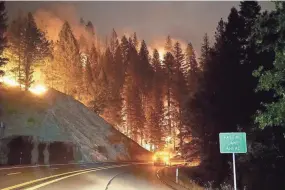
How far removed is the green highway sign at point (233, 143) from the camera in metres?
14.4

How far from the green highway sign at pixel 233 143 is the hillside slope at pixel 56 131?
36849 millimetres

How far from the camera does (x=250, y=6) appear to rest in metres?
32.8

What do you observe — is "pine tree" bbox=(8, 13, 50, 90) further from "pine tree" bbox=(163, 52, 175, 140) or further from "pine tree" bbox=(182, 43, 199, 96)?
"pine tree" bbox=(182, 43, 199, 96)

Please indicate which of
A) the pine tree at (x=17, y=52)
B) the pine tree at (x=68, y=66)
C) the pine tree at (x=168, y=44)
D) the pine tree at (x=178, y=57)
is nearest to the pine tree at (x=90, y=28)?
the pine tree at (x=168, y=44)

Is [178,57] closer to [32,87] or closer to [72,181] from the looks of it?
[32,87]

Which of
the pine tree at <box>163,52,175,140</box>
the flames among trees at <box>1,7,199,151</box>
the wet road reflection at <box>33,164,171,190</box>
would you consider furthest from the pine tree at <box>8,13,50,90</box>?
the wet road reflection at <box>33,164,171,190</box>

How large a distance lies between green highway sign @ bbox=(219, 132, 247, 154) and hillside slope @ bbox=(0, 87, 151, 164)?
3685 cm

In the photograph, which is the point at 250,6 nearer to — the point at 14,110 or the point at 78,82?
the point at 14,110

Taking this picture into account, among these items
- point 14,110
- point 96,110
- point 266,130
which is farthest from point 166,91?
point 266,130

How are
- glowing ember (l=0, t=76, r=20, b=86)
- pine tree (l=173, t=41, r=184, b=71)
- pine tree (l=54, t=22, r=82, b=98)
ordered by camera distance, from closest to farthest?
glowing ember (l=0, t=76, r=20, b=86)
pine tree (l=54, t=22, r=82, b=98)
pine tree (l=173, t=41, r=184, b=71)

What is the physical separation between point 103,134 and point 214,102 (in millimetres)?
41116

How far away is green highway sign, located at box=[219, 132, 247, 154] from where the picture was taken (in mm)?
14414

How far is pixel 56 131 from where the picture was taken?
2265 inches

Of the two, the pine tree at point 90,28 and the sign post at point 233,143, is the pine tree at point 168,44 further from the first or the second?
the sign post at point 233,143
